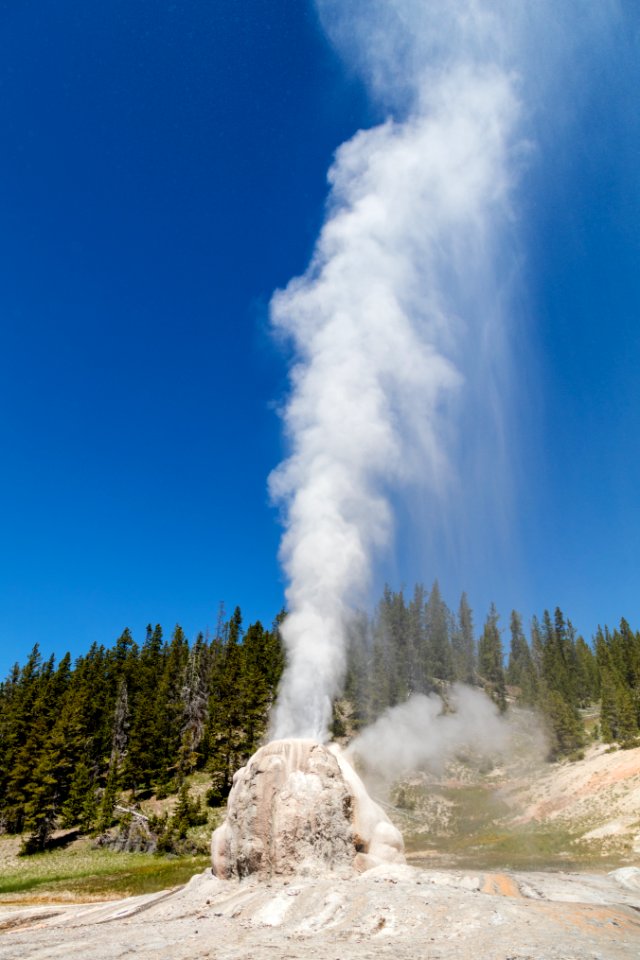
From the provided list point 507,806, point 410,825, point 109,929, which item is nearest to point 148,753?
point 410,825

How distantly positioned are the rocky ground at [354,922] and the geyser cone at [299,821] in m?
1.08

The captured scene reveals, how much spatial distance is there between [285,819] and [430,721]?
82468mm

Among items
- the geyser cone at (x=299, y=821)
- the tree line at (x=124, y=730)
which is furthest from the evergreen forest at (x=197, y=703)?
the geyser cone at (x=299, y=821)

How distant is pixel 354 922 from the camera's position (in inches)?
628

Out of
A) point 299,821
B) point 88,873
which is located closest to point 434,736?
point 88,873

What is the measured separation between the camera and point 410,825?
5784 centimetres

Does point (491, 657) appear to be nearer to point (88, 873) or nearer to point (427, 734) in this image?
point (427, 734)

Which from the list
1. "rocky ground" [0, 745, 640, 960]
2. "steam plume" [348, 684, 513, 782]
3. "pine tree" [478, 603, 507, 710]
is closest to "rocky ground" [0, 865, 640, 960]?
"rocky ground" [0, 745, 640, 960]

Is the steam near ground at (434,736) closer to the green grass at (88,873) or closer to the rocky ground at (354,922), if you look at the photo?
the green grass at (88,873)

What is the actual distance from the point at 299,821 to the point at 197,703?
218ft

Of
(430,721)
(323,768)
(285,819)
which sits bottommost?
(285,819)

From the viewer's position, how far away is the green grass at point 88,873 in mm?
31859

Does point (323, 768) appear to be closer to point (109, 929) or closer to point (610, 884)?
point (109, 929)

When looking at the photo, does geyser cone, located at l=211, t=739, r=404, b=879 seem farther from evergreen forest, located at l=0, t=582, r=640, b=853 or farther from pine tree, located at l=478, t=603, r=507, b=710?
pine tree, located at l=478, t=603, r=507, b=710
